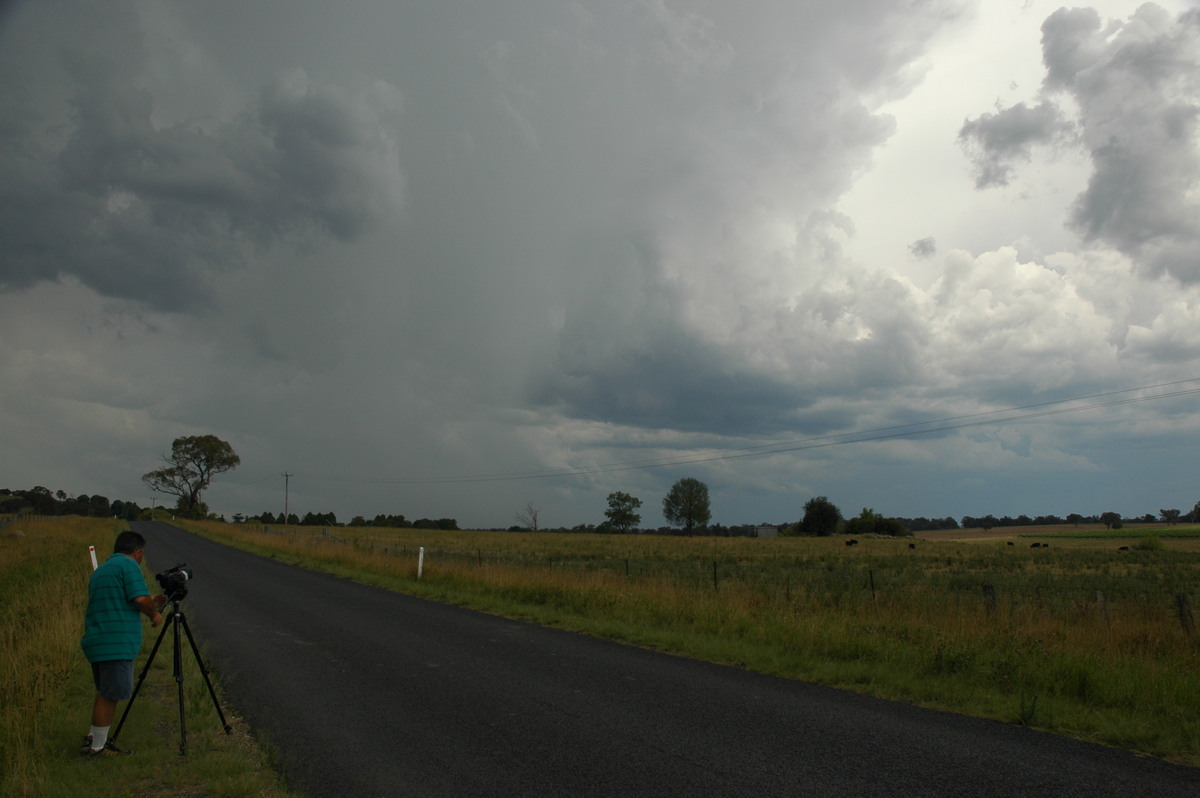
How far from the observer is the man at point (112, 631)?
579 centimetres

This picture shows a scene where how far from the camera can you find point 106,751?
19.6 ft

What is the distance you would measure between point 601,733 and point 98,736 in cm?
431

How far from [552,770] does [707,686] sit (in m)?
3.44

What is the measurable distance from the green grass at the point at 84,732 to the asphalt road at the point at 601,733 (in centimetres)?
34

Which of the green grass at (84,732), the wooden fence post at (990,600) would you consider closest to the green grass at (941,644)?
the wooden fence post at (990,600)

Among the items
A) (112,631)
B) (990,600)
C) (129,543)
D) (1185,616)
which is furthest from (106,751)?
(1185,616)

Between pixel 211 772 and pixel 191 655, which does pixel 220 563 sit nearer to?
pixel 191 655

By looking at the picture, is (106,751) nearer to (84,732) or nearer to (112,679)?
(112,679)

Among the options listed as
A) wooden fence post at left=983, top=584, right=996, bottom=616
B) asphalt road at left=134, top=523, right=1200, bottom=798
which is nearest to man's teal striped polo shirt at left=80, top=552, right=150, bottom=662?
asphalt road at left=134, top=523, right=1200, bottom=798

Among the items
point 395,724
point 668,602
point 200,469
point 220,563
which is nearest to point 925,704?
point 395,724

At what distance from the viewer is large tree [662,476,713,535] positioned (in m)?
138

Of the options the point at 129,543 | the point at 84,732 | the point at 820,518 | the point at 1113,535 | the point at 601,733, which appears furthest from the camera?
the point at 820,518

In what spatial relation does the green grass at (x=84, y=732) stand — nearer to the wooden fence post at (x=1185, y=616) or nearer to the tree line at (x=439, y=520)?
the wooden fence post at (x=1185, y=616)

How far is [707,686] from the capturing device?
27.8ft
